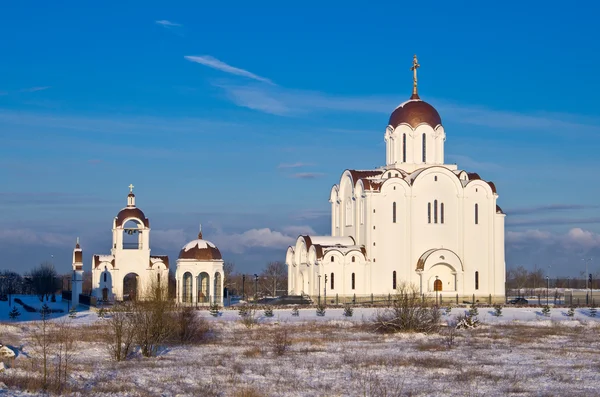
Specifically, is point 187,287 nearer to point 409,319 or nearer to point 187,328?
point 409,319

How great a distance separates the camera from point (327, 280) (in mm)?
57062

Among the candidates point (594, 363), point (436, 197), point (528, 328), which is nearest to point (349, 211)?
point (436, 197)

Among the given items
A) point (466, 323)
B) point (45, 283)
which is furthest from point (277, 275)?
point (466, 323)

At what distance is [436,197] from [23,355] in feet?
128

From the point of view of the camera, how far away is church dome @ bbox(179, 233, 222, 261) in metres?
53.8

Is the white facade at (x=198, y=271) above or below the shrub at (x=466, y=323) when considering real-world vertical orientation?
above

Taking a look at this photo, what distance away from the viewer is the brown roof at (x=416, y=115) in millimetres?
60094

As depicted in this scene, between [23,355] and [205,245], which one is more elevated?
[205,245]

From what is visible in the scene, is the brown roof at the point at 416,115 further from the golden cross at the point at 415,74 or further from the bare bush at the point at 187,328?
the bare bush at the point at 187,328

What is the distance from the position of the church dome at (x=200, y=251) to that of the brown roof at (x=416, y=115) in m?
16.0

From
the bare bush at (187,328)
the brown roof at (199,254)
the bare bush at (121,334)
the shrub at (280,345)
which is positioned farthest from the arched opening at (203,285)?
the bare bush at (121,334)

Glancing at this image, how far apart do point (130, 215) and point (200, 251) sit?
16.4ft

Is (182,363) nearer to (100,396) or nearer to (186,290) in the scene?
(100,396)

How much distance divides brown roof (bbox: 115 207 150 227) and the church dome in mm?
3034
